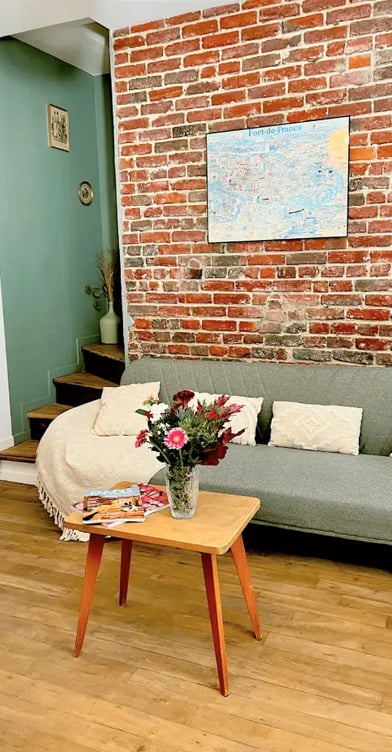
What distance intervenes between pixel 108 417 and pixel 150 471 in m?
0.59

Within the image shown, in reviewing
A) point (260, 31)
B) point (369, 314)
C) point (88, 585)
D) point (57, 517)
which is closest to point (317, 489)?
point (88, 585)

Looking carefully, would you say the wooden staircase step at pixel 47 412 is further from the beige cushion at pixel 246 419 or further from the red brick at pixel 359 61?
the red brick at pixel 359 61

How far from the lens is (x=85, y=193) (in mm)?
4723

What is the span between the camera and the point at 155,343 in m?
3.90

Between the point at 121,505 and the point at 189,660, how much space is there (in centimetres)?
58

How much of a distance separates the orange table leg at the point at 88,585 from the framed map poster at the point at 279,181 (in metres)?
2.05

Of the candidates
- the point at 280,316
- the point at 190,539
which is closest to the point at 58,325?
the point at 280,316

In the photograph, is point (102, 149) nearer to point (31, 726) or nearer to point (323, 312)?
point (323, 312)

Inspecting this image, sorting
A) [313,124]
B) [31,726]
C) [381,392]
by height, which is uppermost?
[313,124]

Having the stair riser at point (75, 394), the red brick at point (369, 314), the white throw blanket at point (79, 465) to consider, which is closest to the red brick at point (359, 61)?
the red brick at point (369, 314)

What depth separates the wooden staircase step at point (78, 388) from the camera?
423cm

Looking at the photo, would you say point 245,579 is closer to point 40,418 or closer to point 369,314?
point 369,314

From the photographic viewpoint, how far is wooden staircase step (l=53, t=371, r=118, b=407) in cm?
423

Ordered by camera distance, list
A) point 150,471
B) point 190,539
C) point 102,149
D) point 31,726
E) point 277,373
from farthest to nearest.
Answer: point 102,149
point 277,373
point 150,471
point 190,539
point 31,726
